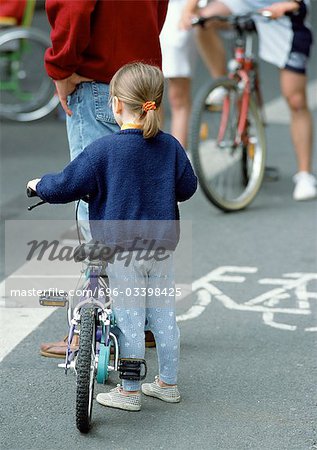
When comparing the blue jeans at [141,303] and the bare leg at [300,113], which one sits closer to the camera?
the blue jeans at [141,303]

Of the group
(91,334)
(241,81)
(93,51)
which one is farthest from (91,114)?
(241,81)

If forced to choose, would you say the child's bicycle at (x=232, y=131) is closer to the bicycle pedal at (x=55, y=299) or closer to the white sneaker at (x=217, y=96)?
the white sneaker at (x=217, y=96)

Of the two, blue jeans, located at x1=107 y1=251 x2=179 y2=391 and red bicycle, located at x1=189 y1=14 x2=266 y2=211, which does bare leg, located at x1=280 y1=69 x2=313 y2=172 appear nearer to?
red bicycle, located at x1=189 y1=14 x2=266 y2=211

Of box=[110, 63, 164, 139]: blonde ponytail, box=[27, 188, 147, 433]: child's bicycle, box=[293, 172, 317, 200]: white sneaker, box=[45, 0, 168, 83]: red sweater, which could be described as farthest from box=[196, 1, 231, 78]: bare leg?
box=[27, 188, 147, 433]: child's bicycle

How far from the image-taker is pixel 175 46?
7547 millimetres

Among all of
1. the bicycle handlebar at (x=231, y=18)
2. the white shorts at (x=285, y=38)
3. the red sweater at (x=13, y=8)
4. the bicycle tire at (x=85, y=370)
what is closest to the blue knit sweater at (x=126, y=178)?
the bicycle tire at (x=85, y=370)

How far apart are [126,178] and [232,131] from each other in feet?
11.3

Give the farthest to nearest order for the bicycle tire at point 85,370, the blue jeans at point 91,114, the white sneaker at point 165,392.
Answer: the blue jeans at point 91,114 → the white sneaker at point 165,392 → the bicycle tire at point 85,370

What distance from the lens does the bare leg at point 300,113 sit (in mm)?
7449

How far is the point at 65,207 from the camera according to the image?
7.50 metres

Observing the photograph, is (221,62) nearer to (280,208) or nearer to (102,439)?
(280,208)

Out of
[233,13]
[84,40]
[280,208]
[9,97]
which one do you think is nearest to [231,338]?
[84,40]

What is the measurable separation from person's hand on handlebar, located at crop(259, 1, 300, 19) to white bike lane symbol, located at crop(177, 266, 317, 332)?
1787 millimetres

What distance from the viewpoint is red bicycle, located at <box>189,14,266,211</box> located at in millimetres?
7062
